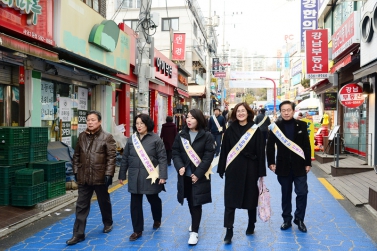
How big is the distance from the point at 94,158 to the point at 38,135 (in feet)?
8.58

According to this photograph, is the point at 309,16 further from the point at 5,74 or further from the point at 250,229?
the point at 250,229

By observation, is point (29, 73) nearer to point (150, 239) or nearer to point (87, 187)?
point (87, 187)

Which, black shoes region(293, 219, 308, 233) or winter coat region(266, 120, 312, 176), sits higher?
winter coat region(266, 120, 312, 176)

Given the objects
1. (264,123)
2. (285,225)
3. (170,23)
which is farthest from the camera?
(170,23)

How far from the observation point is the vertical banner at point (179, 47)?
93.7 feet

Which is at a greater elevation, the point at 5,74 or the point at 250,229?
the point at 5,74

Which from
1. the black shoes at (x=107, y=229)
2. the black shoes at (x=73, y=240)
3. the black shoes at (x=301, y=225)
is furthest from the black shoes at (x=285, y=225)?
the black shoes at (x=73, y=240)

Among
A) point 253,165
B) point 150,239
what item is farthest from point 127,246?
point 253,165

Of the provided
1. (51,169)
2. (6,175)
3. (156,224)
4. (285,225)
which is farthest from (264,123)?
(6,175)

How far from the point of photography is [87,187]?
546cm

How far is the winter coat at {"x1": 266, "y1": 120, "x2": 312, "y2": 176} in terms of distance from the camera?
18.9 ft

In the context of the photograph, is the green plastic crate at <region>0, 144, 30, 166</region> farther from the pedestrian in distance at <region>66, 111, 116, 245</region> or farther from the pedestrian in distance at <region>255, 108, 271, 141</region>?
the pedestrian in distance at <region>255, 108, 271, 141</region>

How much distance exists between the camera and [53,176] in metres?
7.36

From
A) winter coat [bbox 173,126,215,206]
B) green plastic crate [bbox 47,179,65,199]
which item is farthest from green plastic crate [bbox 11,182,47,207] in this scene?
winter coat [bbox 173,126,215,206]
